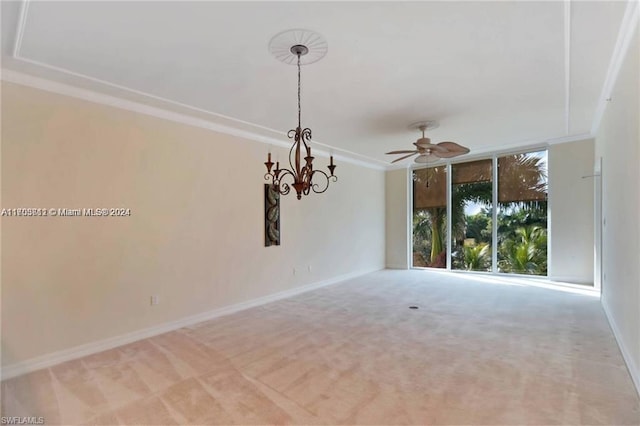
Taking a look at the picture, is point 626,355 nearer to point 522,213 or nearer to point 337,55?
point 337,55

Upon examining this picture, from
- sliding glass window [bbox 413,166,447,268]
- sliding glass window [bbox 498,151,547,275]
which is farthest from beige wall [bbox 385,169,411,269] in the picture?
sliding glass window [bbox 498,151,547,275]

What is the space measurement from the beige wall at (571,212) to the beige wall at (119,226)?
506 cm

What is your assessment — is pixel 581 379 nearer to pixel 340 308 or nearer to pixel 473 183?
pixel 340 308

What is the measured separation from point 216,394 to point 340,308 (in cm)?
246

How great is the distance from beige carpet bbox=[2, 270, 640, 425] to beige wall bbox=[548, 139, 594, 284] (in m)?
1.78

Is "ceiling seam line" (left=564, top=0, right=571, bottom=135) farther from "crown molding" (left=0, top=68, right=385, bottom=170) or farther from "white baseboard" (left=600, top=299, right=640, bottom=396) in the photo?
"crown molding" (left=0, top=68, right=385, bottom=170)

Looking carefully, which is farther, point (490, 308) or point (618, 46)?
point (490, 308)

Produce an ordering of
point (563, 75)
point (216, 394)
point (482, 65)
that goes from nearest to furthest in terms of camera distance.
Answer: point (216, 394)
point (482, 65)
point (563, 75)

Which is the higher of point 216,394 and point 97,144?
point 97,144

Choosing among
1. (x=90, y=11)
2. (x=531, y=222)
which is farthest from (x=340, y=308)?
(x=531, y=222)

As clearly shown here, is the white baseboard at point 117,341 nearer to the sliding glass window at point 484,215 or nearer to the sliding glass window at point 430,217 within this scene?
the sliding glass window at point 430,217

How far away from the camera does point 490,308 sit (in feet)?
14.4

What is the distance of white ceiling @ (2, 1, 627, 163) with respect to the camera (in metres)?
2.13

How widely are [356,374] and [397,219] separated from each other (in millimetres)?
5857
